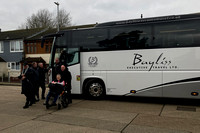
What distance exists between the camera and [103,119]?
5.82m

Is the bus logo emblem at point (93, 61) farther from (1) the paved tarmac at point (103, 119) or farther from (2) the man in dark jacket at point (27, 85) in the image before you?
(2) the man in dark jacket at point (27, 85)

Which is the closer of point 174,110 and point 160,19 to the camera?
point 174,110

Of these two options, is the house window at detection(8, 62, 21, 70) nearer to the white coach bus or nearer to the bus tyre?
the white coach bus

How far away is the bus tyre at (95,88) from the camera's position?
8906 mm

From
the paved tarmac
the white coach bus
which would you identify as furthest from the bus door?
the paved tarmac

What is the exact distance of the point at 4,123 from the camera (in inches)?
218

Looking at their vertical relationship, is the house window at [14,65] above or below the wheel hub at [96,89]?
above

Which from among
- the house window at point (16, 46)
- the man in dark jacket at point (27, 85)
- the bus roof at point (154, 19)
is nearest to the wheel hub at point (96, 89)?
the man in dark jacket at point (27, 85)

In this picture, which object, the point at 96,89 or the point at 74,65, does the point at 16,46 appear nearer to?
the point at 74,65

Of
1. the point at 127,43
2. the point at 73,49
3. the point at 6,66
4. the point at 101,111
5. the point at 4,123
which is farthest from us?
the point at 6,66

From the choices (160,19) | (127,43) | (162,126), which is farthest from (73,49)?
(162,126)

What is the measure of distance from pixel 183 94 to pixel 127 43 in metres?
3.21

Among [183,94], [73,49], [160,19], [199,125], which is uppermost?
[160,19]

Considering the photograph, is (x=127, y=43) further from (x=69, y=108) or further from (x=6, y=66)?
(x=6, y=66)
